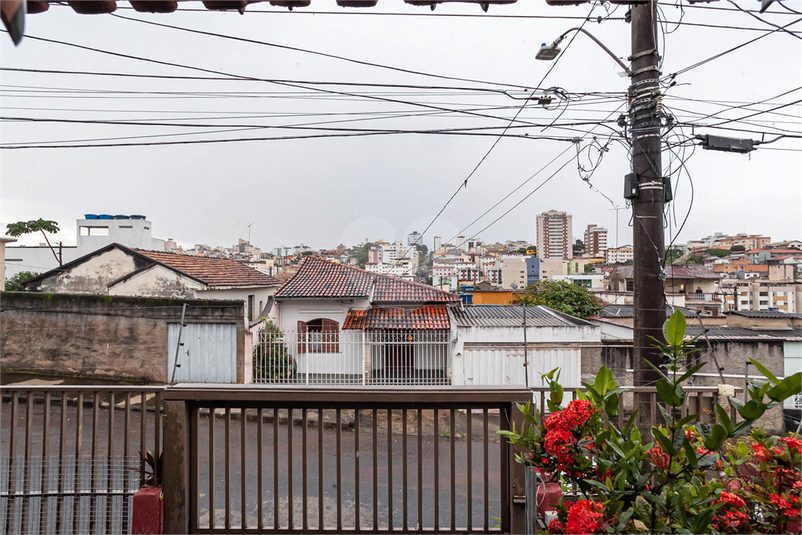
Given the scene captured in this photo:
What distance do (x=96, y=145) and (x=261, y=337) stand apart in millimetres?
3946

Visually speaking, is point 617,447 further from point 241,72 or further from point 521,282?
point 521,282

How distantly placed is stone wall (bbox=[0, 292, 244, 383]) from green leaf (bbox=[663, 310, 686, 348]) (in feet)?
20.7

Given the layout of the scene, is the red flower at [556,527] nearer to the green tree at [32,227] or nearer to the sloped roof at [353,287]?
the green tree at [32,227]

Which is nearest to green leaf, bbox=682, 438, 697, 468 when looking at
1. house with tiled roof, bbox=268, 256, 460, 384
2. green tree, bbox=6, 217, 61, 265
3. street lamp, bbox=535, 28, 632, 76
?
street lamp, bbox=535, 28, 632, 76

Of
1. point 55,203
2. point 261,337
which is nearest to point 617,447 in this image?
point 55,203

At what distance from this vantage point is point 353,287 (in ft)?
26.8

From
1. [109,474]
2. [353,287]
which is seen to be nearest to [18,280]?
[353,287]

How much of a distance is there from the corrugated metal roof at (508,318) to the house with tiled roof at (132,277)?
4728 millimetres

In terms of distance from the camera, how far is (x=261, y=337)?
6.69 m

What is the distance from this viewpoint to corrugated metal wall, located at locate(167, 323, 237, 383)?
247 inches

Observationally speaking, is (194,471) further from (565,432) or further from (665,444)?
(665,444)

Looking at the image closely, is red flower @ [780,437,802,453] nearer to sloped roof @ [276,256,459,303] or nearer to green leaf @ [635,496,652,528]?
green leaf @ [635,496,652,528]

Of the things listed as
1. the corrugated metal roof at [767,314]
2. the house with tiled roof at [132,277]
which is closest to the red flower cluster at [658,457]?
the house with tiled roof at [132,277]

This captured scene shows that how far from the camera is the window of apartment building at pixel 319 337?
6410 millimetres
